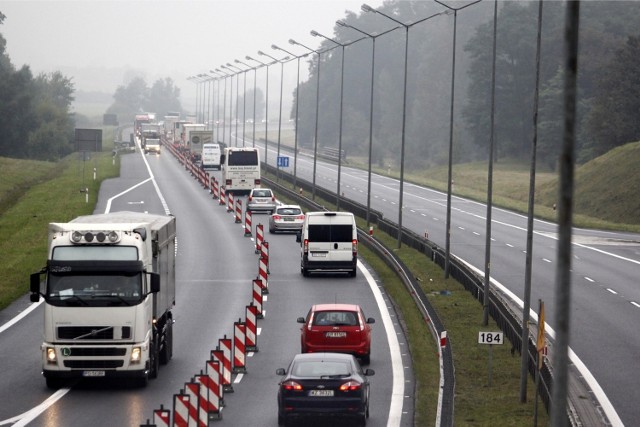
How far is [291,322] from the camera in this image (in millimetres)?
38750

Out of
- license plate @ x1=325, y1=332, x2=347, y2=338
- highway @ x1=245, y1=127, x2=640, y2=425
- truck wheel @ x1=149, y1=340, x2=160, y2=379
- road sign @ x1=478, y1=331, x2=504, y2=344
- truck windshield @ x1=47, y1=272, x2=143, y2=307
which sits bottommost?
highway @ x1=245, y1=127, x2=640, y2=425

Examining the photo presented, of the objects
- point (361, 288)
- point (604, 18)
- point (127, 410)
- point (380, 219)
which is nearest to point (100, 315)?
point (127, 410)

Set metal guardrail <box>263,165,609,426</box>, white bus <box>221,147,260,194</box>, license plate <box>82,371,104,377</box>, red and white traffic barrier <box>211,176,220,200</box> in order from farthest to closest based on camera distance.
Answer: red and white traffic barrier <box>211,176,220,200</box>, white bus <box>221,147,260,194</box>, license plate <box>82,371,104,377</box>, metal guardrail <box>263,165,609,426</box>

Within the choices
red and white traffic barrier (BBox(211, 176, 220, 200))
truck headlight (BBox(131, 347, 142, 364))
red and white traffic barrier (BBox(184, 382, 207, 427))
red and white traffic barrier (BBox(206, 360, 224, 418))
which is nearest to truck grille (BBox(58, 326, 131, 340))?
truck headlight (BBox(131, 347, 142, 364))

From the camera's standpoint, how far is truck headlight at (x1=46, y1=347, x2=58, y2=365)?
2666 cm

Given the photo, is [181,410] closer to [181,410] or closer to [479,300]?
[181,410]

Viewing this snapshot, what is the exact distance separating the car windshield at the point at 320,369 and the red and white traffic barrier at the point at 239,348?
21.2 feet

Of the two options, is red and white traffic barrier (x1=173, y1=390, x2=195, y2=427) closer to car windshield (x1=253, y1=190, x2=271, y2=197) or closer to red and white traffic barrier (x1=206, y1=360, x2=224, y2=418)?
red and white traffic barrier (x1=206, y1=360, x2=224, y2=418)

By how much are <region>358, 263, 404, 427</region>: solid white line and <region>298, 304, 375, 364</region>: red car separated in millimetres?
1049

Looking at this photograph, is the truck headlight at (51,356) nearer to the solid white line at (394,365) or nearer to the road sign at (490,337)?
the solid white line at (394,365)

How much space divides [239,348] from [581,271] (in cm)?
2766

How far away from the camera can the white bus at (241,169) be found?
86.8 metres

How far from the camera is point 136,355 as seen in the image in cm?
2697

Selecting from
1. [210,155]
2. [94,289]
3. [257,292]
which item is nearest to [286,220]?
[257,292]
